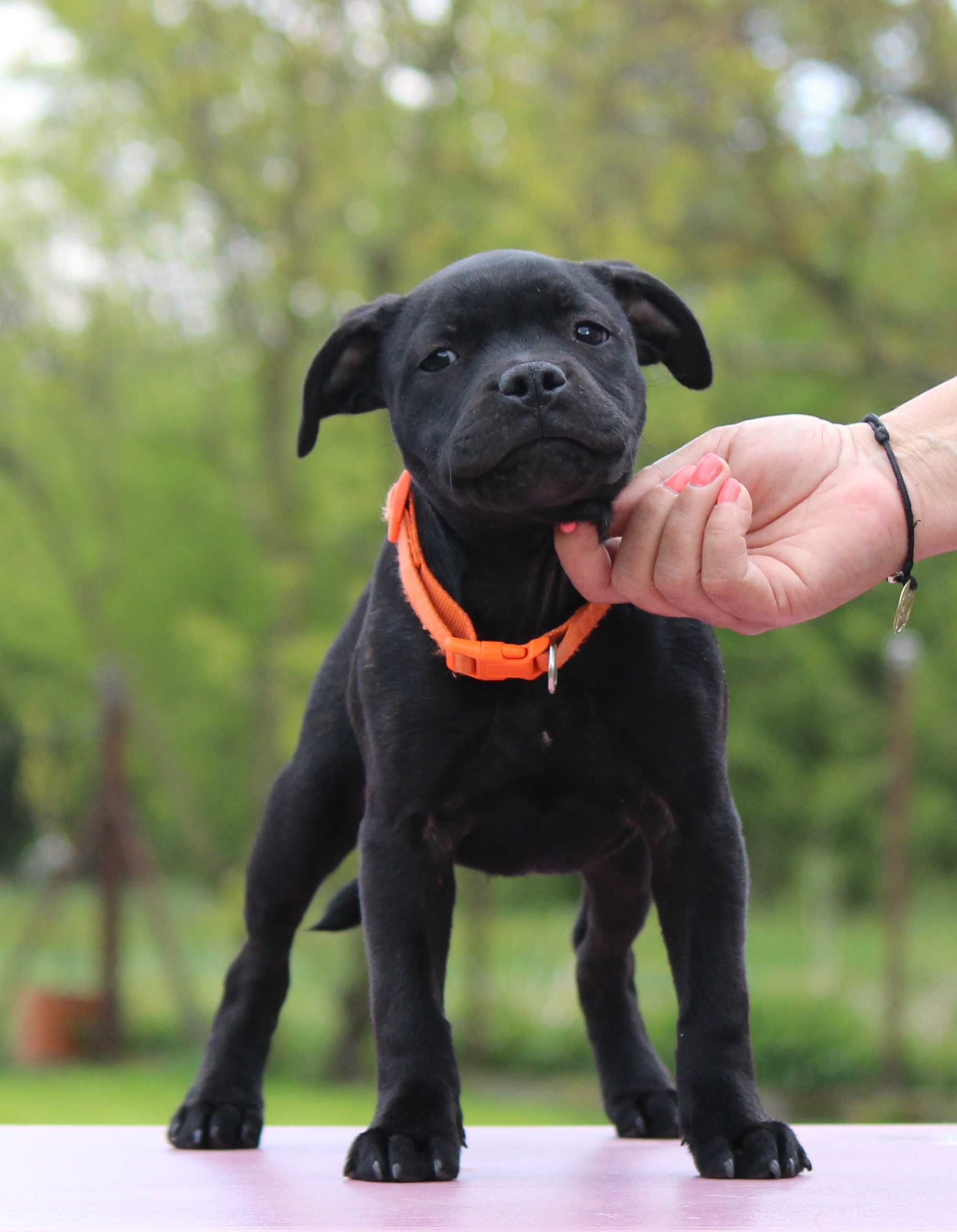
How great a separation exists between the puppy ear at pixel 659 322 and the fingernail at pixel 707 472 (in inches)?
21.4

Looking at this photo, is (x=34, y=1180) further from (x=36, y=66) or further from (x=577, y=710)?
(x=36, y=66)

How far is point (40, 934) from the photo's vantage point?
15.8 meters

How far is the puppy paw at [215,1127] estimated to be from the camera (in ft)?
11.6

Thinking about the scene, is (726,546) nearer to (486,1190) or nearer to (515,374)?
(515,374)

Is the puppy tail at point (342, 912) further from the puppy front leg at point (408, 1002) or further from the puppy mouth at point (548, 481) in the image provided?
the puppy mouth at point (548, 481)

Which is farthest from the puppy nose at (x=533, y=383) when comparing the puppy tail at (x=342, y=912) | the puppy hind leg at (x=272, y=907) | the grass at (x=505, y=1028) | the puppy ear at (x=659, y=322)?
the grass at (x=505, y=1028)

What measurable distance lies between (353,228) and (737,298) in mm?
6514

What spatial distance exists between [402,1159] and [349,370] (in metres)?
1.66

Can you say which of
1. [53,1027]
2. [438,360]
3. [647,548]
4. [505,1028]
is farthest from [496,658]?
[53,1027]

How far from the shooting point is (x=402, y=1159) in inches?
109

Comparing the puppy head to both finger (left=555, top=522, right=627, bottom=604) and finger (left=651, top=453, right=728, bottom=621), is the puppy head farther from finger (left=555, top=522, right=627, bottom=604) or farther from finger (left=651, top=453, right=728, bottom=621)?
finger (left=651, top=453, right=728, bottom=621)

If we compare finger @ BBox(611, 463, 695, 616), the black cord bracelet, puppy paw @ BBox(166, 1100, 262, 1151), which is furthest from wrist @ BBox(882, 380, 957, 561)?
puppy paw @ BBox(166, 1100, 262, 1151)

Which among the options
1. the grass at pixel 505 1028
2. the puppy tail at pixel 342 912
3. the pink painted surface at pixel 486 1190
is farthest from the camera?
the grass at pixel 505 1028

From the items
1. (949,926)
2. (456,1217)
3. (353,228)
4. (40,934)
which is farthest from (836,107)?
(456,1217)
